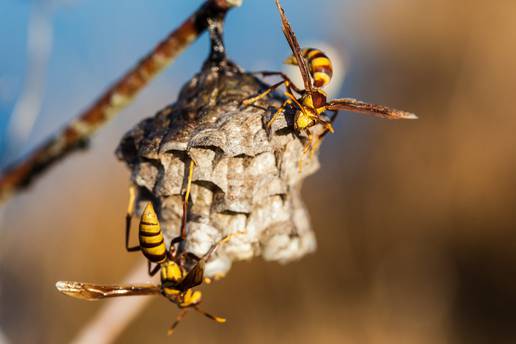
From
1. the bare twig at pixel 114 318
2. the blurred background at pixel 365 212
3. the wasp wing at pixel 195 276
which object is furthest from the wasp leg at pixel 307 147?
the blurred background at pixel 365 212

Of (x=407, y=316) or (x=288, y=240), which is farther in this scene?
(x=407, y=316)

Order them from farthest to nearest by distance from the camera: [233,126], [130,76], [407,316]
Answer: [407,316] < [130,76] < [233,126]

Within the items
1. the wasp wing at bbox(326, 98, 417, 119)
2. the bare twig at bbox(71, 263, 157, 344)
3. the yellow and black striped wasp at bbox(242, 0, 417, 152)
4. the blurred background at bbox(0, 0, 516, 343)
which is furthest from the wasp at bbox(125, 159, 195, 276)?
the blurred background at bbox(0, 0, 516, 343)

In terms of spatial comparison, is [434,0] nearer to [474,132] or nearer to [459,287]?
[474,132]

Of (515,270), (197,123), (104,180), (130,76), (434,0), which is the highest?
(434,0)

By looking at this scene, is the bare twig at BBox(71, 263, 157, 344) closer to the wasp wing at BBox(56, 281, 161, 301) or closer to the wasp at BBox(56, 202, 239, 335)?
the wasp at BBox(56, 202, 239, 335)

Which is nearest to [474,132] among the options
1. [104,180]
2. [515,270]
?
[515,270]

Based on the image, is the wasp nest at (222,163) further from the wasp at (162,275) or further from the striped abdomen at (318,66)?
the striped abdomen at (318,66)
